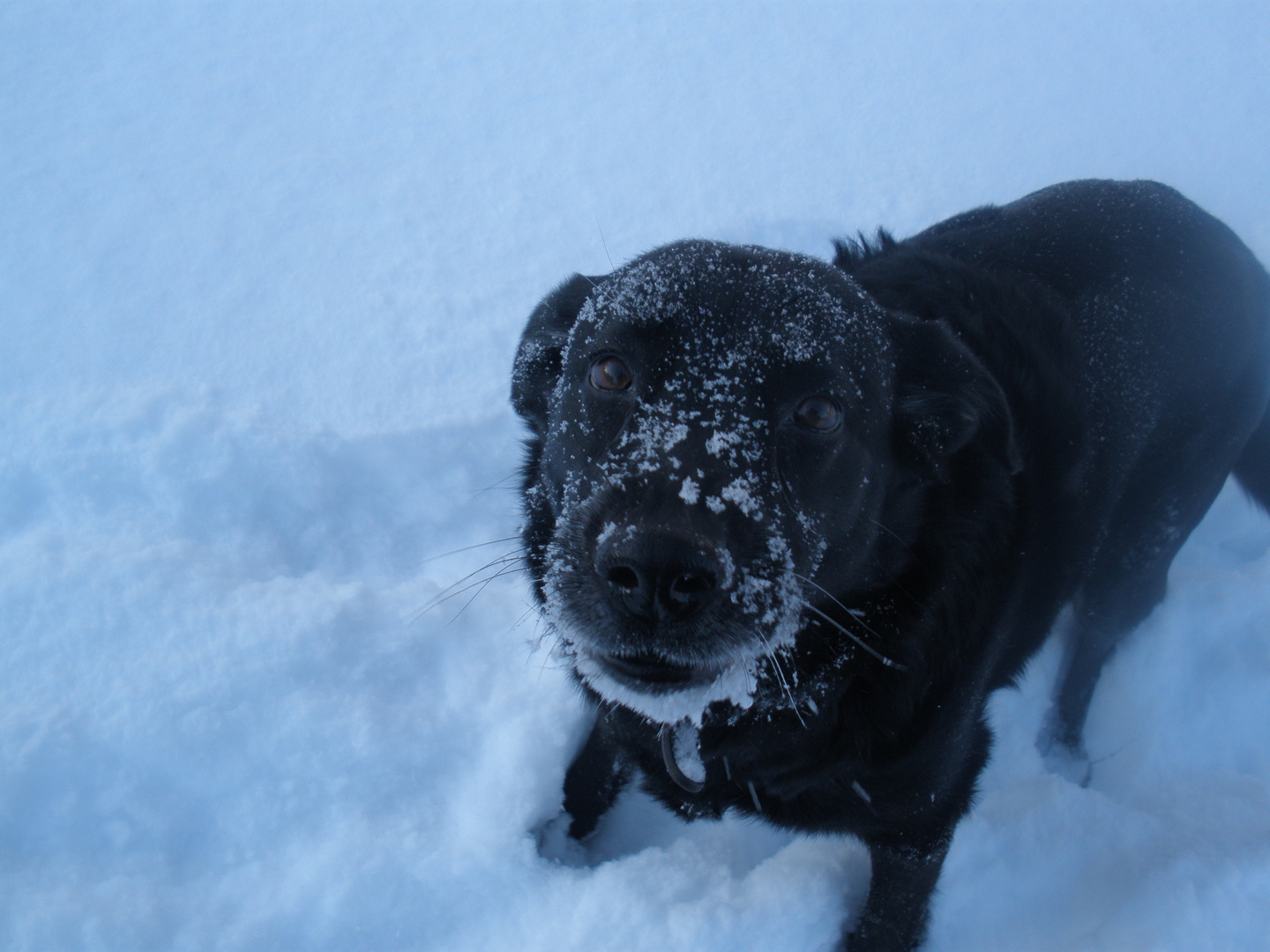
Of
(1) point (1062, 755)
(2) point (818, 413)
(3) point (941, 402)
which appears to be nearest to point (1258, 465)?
(1) point (1062, 755)

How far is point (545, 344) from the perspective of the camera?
81.6 inches

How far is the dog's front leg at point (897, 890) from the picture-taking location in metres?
1.93

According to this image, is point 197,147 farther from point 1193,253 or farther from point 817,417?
point 1193,253

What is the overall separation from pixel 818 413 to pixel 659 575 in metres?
0.62

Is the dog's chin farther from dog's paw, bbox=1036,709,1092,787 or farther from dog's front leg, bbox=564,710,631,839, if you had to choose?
dog's paw, bbox=1036,709,1092,787

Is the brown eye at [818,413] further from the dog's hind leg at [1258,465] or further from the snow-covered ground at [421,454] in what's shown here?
the dog's hind leg at [1258,465]

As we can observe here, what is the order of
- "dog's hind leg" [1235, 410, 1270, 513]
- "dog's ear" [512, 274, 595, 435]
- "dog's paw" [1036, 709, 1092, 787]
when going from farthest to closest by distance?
"dog's hind leg" [1235, 410, 1270, 513] < "dog's paw" [1036, 709, 1092, 787] < "dog's ear" [512, 274, 595, 435]

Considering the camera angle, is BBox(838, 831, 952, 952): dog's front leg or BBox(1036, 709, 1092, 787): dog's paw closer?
BBox(838, 831, 952, 952): dog's front leg

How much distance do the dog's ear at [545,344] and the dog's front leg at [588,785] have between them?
1.11 meters

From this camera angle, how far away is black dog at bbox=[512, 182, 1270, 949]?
144cm

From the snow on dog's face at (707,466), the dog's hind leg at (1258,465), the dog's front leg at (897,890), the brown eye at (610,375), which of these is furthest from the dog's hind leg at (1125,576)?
the brown eye at (610,375)

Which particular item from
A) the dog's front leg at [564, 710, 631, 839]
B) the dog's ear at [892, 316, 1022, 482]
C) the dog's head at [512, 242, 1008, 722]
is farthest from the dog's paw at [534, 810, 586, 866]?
the dog's ear at [892, 316, 1022, 482]

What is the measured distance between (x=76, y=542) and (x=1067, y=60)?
671 centimetres

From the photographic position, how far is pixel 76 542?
260cm
